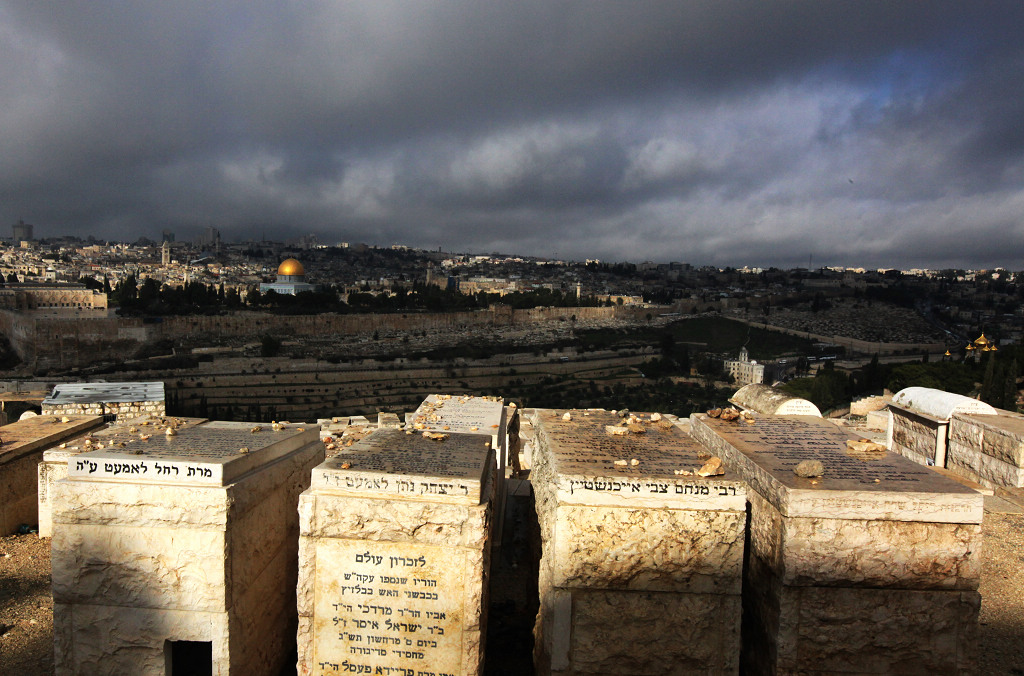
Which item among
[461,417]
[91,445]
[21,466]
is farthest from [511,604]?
[21,466]

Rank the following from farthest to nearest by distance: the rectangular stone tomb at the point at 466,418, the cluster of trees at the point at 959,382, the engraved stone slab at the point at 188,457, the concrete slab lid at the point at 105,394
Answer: the cluster of trees at the point at 959,382 → the concrete slab lid at the point at 105,394 → the rectangular stone tomb at the point at 466,418 → the engraved stone slab at the point at 188,457

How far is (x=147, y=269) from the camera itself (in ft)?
268

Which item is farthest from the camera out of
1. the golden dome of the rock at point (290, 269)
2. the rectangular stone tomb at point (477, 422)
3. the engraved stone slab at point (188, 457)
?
the golden dome of the rock at point (290, 269)

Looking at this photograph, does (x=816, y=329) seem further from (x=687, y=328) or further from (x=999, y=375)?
(x=999, y=375)

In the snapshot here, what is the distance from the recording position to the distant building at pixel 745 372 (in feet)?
97.2

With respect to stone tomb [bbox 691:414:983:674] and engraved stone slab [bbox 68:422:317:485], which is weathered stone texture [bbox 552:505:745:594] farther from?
engraved stone slab [bbox 68:422:317:485]

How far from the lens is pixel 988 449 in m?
5.68

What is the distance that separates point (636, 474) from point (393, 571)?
1.27 m

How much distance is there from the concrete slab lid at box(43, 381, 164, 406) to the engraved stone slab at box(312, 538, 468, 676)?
596cm

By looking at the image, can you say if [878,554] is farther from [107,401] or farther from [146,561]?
[107,401]

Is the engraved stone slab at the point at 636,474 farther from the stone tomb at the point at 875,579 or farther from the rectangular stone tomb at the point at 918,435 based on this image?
the rectangular stone tomb at the point at 918,435

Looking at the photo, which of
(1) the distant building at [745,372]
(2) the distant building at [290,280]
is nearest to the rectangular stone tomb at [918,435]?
(1) the distant building at [745,372]

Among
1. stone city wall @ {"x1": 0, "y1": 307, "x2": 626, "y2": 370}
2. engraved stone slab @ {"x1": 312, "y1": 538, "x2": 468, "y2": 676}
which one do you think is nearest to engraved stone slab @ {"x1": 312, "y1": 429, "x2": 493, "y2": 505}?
engraved stone slab @ {"x1": 312, "y1": 538, "x2": 468, "y2": 676}

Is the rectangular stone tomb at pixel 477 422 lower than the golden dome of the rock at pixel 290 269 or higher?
lower
